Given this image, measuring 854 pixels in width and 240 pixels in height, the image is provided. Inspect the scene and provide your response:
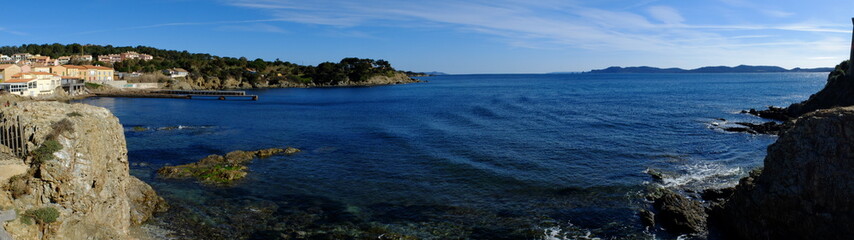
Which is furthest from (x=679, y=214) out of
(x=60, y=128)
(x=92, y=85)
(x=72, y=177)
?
(x=92, y=85)

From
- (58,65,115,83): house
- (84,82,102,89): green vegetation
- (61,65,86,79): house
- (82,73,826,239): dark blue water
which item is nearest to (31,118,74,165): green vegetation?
(82,73,826,239): dark blue water

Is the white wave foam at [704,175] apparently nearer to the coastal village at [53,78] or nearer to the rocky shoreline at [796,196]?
the rocky shoreline at [796,196]

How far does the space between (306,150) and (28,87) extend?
72.6 m

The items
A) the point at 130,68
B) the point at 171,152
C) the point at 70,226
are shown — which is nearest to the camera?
the point at 70,226

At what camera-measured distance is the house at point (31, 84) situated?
76.6 metres

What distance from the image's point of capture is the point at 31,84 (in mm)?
80938

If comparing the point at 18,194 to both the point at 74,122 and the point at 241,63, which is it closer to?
the point at 74,122

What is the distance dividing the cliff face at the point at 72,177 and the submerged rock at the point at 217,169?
8.64 meters

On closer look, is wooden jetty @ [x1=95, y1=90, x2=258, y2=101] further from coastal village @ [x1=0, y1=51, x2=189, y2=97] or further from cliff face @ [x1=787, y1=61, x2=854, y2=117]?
cliff face @ [x1=787, y1=61, x2=854, y2=117]

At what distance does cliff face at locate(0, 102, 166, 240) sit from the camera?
12.8 metres

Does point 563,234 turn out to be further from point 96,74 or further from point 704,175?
point 96,74

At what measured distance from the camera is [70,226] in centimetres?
1343

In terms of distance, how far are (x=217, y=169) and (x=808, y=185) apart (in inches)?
1043

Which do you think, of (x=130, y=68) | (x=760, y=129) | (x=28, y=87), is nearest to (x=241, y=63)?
(x=130, y=68)
